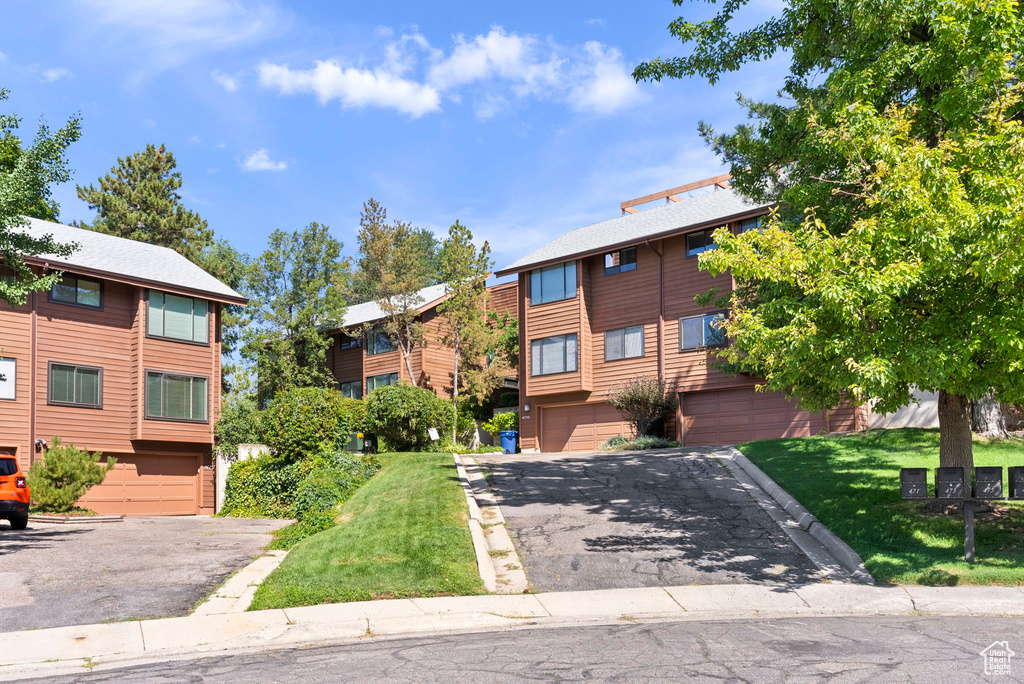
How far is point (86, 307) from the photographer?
1074 inches

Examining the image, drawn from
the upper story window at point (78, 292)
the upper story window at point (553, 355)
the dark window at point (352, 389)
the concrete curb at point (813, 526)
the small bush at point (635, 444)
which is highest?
the upper story window at point (78, 292)

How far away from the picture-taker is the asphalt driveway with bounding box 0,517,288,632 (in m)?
10.4

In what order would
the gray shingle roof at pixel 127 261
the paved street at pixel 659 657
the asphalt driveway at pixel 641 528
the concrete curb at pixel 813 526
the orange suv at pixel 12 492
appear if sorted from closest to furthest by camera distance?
1. the paved street at pixel 659 657
2. the concrete curb at pixel 813 526
3. the asphalt driveway at pixel 641 528
4. the orange suv at pixel 12 492
5. the gray shingle roof at pixel 127 261

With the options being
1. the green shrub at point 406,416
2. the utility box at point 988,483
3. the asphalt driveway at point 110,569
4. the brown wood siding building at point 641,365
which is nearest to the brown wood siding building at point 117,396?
the green shrub at point 406,416

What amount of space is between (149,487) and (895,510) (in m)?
23.6

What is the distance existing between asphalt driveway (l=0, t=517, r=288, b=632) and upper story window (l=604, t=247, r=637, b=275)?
1704cm

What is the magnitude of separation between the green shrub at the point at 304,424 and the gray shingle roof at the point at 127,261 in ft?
25.1

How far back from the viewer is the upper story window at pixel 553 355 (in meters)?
31.8

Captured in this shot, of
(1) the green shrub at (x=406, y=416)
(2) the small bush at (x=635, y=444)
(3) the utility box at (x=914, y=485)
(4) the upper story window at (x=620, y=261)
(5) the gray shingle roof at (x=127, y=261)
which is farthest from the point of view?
(4) the upper story window at (x=620, y=261)

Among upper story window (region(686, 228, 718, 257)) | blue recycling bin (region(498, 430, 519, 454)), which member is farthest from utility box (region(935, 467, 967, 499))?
blue recycling bin (region(498, 430, 519, 454))

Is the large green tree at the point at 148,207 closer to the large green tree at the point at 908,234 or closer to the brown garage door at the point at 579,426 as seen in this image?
the brown garage door at the point at 579,426

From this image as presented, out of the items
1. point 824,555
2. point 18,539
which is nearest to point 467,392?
point 18,539

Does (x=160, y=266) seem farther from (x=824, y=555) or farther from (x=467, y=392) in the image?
(x=824, y=555)

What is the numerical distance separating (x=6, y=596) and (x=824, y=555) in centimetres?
1140
